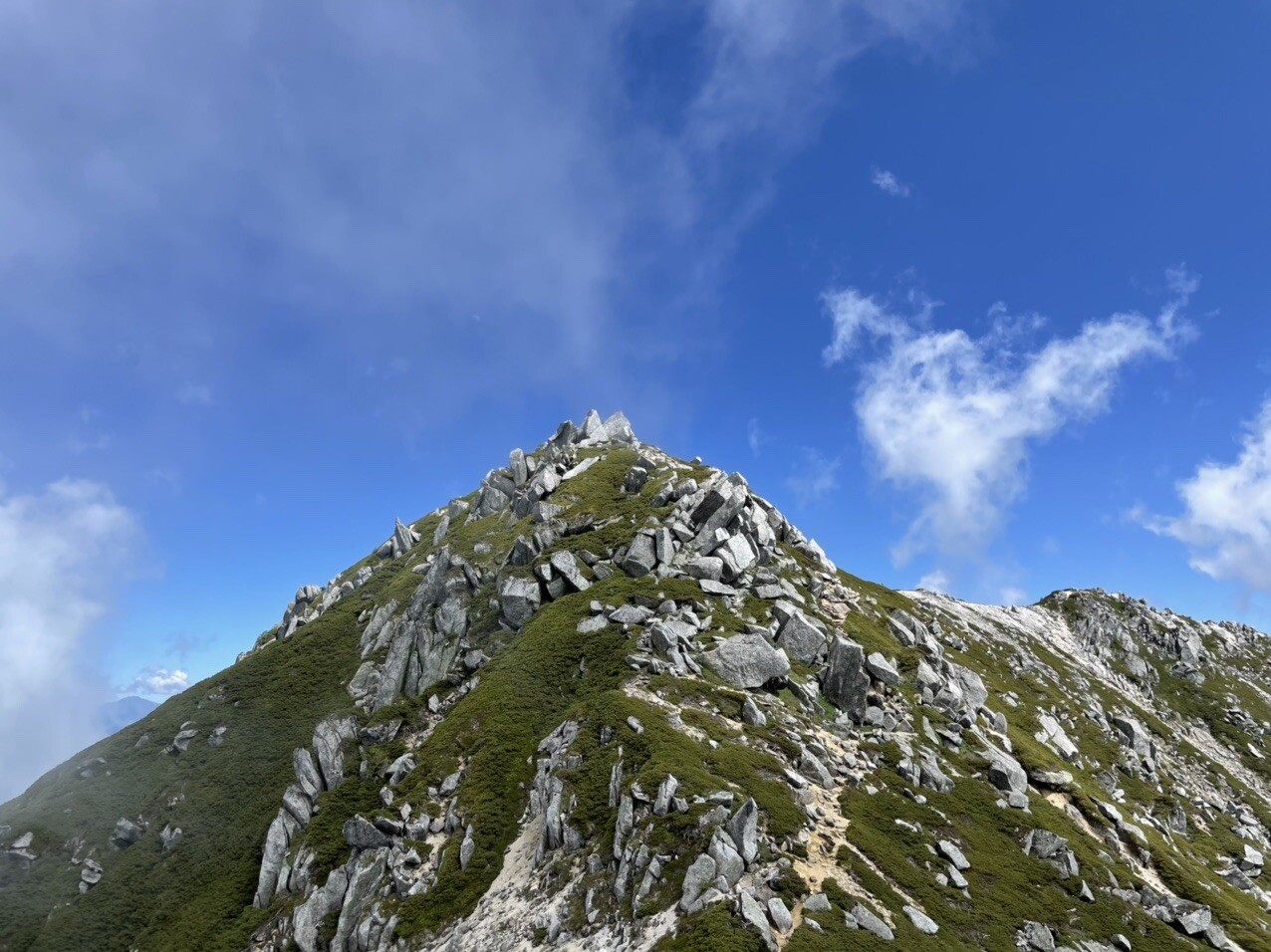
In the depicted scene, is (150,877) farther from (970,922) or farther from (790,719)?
(970,922)

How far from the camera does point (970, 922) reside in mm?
33219

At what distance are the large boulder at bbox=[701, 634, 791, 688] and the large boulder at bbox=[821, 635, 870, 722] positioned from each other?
389cm

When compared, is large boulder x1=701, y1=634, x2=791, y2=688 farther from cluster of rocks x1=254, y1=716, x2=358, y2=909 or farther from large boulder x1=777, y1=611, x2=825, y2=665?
cluster of rocks x1=254, y1=716, x2=358, y2=909

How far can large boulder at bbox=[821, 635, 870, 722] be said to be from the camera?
5250 centimetres

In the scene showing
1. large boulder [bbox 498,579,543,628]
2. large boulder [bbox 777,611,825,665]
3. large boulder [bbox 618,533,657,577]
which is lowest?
large boulder [bbox 777,611,825,665]

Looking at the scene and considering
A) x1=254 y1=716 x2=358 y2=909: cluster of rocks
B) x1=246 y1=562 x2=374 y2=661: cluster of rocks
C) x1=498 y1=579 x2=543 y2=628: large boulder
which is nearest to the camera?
x1=254 y1=716 x2=358 y2=909: cluster of rocks

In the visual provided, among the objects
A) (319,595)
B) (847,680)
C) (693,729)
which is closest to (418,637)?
(693,729)

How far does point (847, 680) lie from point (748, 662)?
29.4ft

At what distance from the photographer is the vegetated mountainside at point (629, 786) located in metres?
33.5

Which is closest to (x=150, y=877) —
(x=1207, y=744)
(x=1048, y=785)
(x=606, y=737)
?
(x=606, y=737)

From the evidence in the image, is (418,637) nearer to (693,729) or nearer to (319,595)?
(693,729)

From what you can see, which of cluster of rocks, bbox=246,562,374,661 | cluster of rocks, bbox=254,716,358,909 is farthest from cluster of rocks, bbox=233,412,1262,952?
cluster of rocks, bbox=246,562,374,661

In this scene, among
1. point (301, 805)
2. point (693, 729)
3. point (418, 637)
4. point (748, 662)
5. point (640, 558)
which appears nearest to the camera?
point (693, 729)

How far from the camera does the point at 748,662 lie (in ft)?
173
